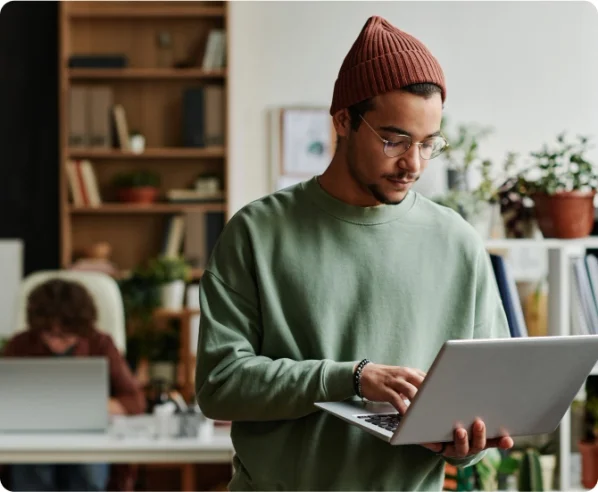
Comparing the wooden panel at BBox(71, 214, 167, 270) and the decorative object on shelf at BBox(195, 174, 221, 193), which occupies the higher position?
the decorative object on shelf at BBox(195, 174, 221, 193)

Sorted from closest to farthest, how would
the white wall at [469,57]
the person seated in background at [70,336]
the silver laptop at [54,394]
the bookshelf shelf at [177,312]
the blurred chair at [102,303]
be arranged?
the silver laptop at [54,394] < the person seated in background at [70,336] < the blurred chair at [102,303] < the bookshelf shelf at [177,312] < the white wall at [469,57]

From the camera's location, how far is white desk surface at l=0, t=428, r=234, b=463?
2.91 metres

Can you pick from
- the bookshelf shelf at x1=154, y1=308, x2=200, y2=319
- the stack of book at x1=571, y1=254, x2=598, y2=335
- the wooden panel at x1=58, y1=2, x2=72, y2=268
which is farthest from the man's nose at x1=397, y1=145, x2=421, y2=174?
the wooden panel at x1=58, y1=2, x2=72, y2=268

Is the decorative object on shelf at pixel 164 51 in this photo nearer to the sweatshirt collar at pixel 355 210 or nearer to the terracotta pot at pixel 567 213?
the terracotta pot at pixel 567 213

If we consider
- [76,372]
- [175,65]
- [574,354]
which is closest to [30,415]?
[76,372]

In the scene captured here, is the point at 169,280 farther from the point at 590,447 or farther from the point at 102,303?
the point at 590,447

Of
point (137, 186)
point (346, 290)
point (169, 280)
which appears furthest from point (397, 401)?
point (137, 186)

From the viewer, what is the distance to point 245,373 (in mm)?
1417

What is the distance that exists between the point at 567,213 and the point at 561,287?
22 cm

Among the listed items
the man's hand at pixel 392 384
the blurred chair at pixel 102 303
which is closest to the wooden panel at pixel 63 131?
the blurred chair at pixel 102 303

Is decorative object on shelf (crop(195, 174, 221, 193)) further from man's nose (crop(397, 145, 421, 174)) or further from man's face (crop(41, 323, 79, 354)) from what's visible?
man's nose (crop(397, 145, 421, 174))

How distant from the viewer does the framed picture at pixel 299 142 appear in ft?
16.1

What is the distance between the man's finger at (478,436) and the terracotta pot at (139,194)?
3.79 meters

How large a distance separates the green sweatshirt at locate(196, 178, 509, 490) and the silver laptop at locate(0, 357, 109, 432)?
55.5 inches
